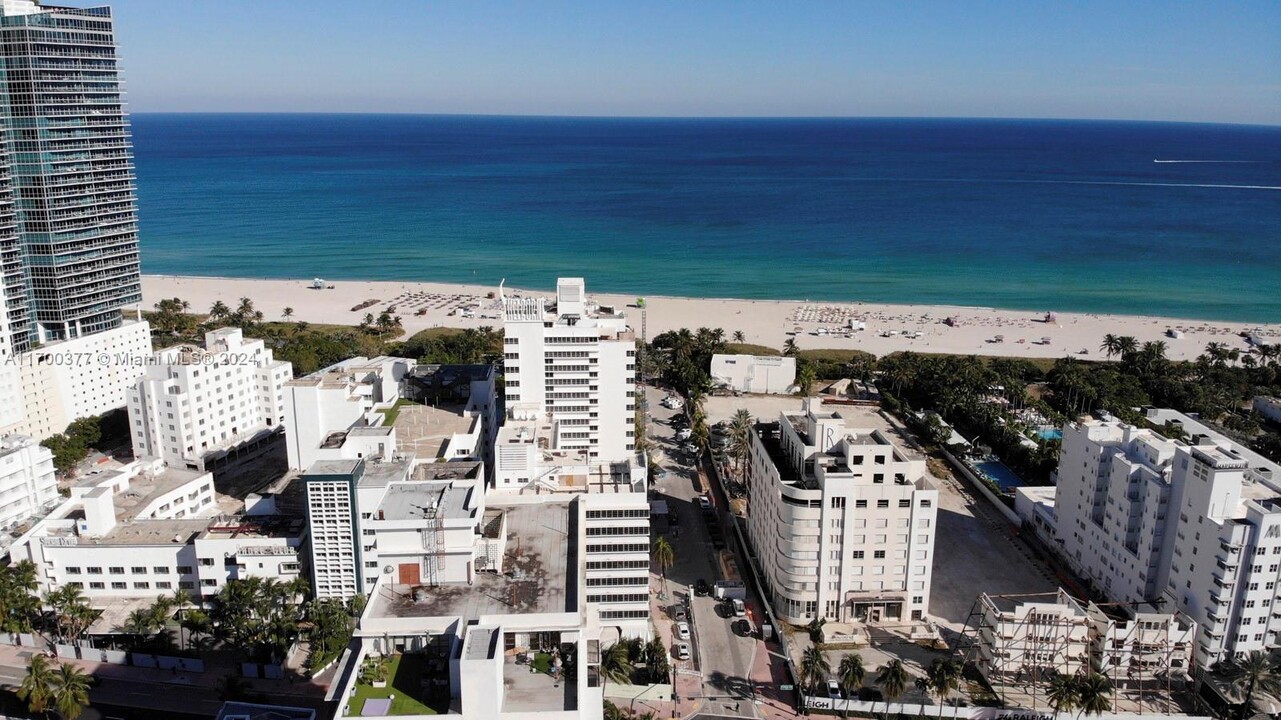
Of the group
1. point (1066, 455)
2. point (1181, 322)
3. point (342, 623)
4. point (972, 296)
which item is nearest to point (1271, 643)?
point (1066, 455)

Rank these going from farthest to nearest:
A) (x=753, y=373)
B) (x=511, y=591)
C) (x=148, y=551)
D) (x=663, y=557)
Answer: (x=753, y=373) < (x=663, y=557) < (x=148, y=551) < (x=511, y=591)

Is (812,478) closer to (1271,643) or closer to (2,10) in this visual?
(1271,643)

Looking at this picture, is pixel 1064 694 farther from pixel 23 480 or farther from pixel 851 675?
pixel 23 480

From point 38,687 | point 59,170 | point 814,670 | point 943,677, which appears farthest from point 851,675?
point 59,170

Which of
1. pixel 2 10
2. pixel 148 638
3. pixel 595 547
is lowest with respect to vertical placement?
pixel 148 638

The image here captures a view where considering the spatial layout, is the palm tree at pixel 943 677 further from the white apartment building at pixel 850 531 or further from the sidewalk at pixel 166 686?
the sidewalk at pixel 166 686
